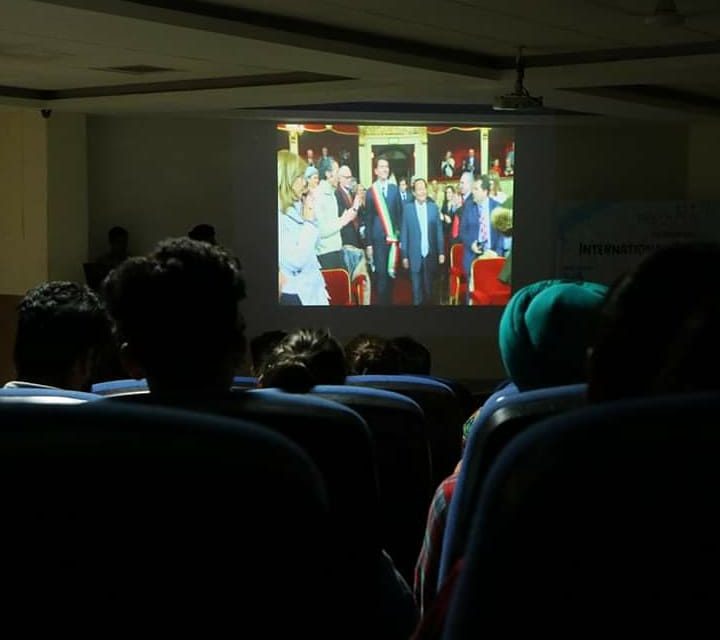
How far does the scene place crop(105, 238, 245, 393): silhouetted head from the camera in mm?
1521

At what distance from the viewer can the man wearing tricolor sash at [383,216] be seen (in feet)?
30.8

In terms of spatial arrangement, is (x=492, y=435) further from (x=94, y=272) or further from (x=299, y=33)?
(x=94, y=272)

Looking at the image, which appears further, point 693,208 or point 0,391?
point 693,208

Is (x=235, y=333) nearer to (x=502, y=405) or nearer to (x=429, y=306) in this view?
(x=502, y=405)

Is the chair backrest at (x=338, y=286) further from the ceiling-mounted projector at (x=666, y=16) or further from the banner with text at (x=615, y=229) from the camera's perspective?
the ceiling-mounted projector at (x=666, y=16)

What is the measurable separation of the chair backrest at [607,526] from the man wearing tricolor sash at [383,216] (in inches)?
345

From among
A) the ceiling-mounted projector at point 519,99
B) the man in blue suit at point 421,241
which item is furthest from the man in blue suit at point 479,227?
the ceiling-mounted projector at point 519,99

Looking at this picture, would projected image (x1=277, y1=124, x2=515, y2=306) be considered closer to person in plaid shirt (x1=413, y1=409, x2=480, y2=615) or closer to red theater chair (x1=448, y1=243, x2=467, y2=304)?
red theater chair (x1=448, y1=243, x2=467, y2=304)

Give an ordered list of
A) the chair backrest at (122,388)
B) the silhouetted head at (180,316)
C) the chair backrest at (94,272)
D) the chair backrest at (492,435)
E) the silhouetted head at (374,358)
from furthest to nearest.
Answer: the chair backrest at (94,272)
the silhouetted head at (374,358)
the chair backrest at (122,388)
the silhouetted head at (180,316)
the chair backrest at (492,435)

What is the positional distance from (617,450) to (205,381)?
954 millimetres

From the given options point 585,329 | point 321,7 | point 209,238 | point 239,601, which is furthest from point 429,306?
point 239,601

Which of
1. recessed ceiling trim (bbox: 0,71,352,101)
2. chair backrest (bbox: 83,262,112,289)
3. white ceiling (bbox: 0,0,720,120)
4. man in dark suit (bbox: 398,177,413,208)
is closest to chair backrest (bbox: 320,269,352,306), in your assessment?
man in dark suit (bbox: 398,177,413,208)

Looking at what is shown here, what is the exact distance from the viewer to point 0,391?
1.67 metres

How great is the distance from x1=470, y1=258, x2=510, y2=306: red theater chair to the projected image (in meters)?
0.11
